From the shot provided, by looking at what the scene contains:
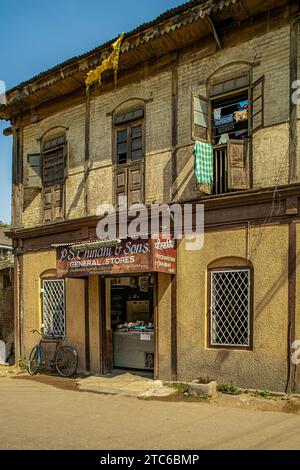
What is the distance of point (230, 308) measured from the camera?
30.3ft

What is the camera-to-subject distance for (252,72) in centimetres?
916

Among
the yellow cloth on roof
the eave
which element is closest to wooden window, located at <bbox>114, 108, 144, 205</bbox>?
the yellow cloth on roof

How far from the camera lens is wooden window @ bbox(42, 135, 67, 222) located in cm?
1286

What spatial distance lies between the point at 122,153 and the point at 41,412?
252 inches

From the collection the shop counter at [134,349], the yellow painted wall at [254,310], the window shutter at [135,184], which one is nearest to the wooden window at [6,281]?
the shop counter at [134,349]

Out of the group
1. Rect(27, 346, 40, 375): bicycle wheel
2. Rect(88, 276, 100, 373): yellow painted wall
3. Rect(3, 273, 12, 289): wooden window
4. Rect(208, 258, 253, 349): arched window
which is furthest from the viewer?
Rect(3, 273, 12, 289): wooden window

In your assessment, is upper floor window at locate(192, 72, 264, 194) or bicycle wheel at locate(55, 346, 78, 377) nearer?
upper floor window at locate(192, 72, 264, 194)

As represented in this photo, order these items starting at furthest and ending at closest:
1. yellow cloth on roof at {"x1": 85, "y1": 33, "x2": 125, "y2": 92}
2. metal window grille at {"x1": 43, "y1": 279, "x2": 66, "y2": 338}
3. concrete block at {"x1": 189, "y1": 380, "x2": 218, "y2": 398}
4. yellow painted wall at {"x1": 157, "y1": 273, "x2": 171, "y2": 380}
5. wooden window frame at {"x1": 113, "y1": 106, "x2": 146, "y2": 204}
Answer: metal window grille at {"x1": 43, "y1": 279, "x2": 66, "y2": 338} < wooden window frame at {"x1": 113, "y1": 106, "x2": 146, "y2": 204} < yellow cloth on roof at {"x1": 85, "y1": 33, "x2": 125, "y2": 92} < yellow painted wall at {"x1": 157, "y1": 273, "x2": 171, "y2": 380} < concrete block at {"x1": 189, "y1": 380, "x2": 218, "y2": 398}

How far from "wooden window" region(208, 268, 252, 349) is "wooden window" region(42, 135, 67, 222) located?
17.7ft

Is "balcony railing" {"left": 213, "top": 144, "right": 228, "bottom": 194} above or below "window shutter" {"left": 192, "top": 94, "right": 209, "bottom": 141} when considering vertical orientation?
below

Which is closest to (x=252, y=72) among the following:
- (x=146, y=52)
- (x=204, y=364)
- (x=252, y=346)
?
(x=146, y=52)

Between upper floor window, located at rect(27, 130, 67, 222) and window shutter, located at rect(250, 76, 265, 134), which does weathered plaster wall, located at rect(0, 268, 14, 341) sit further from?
window shutter, located at rect(250, 76, 265, 134)

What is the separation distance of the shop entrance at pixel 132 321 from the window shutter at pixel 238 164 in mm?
3166
